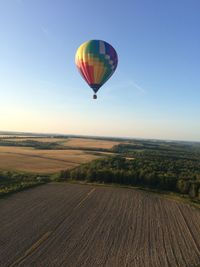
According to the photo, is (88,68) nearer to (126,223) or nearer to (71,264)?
(126,223)

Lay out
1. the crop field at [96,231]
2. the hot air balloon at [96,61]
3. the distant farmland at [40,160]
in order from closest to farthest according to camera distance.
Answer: the crop field at [96,231], the hot air balloon at [96,61], the distant farmland at [40,160]

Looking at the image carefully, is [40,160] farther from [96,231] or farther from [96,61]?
[96,231]

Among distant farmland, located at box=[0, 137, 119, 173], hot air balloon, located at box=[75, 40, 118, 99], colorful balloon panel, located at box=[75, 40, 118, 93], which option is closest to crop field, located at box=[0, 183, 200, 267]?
hot air balloon, located at box=[75, 40, 118, 99]

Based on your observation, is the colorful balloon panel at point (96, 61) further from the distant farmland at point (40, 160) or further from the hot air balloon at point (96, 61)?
the distant farmland at point (40, 160)

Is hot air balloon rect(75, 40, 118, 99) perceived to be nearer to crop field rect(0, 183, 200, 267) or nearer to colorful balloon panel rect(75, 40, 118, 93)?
colorful balloon panel rect(75, 40, 118, 93)

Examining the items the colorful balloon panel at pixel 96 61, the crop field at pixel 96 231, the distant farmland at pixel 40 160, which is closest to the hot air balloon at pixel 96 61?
the colorful balloon panel at pixel 96 61
